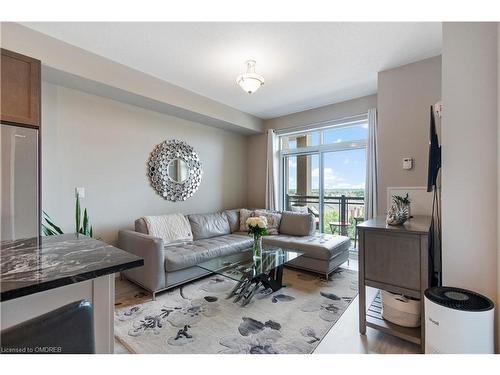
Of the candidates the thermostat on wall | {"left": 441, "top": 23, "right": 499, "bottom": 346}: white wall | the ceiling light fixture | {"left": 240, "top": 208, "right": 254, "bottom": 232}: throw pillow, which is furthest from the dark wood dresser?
{"left": 240, "top": 208, "right": 254, "bottom": 232}: throw pillow

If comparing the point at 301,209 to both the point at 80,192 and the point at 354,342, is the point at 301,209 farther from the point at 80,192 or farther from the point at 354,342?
the point at 80,192

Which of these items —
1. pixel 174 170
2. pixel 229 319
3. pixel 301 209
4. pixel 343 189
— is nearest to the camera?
pixel 229 319

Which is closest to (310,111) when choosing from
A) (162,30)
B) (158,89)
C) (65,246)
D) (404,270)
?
(158,89)

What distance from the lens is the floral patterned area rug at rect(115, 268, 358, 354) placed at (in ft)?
5.88

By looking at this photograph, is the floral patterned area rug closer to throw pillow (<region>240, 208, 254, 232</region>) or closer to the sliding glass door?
throw pillow (<region>240, 208, 254, 232</region>)

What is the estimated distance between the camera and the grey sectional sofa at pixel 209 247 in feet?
8.52

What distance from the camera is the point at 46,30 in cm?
221

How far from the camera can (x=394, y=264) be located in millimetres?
1733

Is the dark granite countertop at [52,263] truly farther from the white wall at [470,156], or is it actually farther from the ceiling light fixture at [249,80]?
the ceiling light fixture at [249,80]

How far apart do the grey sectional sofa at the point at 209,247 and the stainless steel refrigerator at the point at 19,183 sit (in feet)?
3.29

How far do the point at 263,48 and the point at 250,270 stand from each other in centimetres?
232

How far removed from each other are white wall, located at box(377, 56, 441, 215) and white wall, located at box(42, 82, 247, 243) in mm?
2938

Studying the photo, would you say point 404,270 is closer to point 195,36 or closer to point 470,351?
point 470,351

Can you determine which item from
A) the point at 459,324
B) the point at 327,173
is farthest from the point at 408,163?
the point at 459,324
